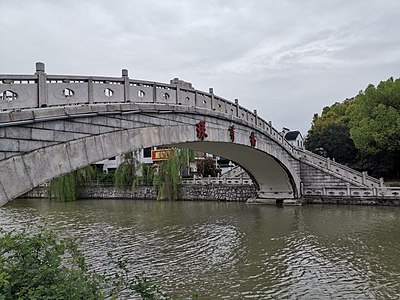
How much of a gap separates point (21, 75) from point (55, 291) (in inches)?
159

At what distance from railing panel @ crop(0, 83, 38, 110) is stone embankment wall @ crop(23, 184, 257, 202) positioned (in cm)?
1686

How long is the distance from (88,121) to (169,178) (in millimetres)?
16374

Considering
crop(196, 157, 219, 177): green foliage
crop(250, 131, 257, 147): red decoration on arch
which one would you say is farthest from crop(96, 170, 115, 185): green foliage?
crop(250, 131, 257, 147): red decoration on arch

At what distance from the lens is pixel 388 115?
20.5 meters

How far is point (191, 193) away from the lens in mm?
23703

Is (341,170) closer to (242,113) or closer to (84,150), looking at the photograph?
(242,113)

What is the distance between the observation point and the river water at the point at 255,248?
703cm

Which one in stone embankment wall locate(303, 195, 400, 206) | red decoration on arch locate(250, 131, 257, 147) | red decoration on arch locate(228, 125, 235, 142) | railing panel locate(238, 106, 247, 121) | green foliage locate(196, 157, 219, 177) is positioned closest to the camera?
red decoration on arch locate(228, 125, 235, 142)

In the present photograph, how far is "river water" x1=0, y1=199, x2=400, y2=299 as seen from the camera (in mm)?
7031

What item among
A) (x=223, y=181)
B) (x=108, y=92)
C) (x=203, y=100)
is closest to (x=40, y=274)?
(x=108, y=92)

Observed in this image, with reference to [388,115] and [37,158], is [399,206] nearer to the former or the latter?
[388,115]

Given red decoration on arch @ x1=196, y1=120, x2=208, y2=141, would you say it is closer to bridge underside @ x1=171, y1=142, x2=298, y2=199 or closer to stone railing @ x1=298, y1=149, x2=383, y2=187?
bridge underside @ x1=171, y1=142, x2=298, y2=199

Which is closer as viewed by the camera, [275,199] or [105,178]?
[275,199]

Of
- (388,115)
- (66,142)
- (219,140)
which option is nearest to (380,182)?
(388,115)
